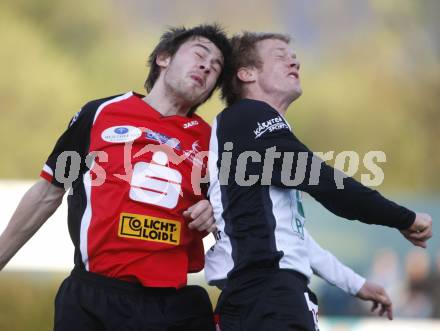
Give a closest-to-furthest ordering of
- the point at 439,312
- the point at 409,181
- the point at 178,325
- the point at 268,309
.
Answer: the point at 268,309
the point at 178,325
the point at 439,312
the point at 409,181

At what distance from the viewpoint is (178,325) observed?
2293mm

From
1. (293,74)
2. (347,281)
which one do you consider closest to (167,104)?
(293,74)

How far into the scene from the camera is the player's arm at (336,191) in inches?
86.0

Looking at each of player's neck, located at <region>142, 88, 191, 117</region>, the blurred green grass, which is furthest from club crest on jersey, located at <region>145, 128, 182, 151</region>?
the blurred green grass

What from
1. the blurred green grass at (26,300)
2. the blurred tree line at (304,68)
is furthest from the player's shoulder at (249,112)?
the blurred green grass at (26,300)

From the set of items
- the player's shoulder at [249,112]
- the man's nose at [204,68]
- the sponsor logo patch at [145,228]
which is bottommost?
the sponsor logo patch at [145,228]

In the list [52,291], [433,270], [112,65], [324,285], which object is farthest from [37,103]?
[433,270]

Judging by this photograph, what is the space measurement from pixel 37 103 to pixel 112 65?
582 millimetres

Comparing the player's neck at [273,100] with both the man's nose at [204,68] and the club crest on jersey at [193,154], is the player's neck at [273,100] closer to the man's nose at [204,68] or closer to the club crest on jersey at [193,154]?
the man's nose at [204,68]

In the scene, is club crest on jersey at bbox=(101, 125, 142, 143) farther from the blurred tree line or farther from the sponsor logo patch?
→ the blurred tree line

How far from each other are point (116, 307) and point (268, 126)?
0.69m

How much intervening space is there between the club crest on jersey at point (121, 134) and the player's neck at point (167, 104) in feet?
0.47

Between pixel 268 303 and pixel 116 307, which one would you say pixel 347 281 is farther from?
pixel 116 307

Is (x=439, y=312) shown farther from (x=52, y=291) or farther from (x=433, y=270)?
(x=52, y=291)
